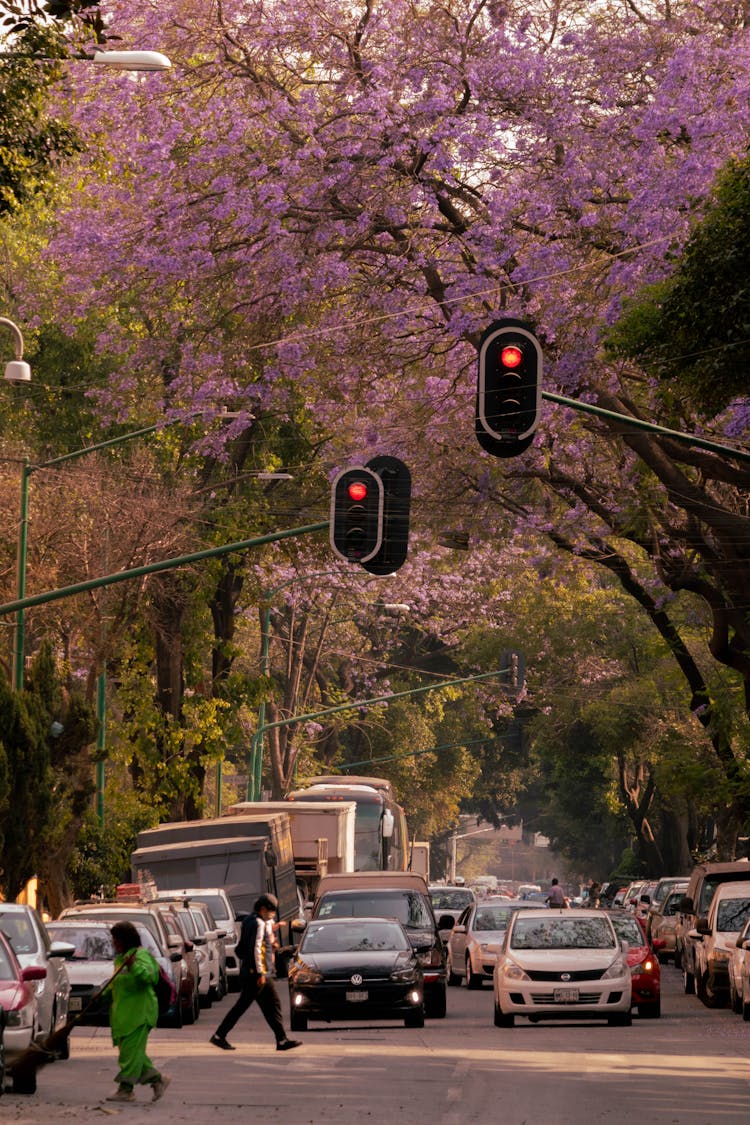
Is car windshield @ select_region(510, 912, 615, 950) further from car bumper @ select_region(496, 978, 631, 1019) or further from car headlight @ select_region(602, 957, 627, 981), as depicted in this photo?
car bumper @ select_region(496, 978, 631, 1019)

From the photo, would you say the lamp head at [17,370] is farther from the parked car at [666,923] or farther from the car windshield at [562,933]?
the parked car at [666,923]

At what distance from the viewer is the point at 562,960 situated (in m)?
24.9

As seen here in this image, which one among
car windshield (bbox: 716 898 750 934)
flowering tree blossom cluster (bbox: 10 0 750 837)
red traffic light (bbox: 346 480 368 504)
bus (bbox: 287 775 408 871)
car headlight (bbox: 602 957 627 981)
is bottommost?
car headlight (bbox: 602 957 627 981)

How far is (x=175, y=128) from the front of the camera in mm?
28953

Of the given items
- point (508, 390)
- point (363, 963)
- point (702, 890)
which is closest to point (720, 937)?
point (702, 890)

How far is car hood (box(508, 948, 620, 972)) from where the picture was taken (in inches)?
981

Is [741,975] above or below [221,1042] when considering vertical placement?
above

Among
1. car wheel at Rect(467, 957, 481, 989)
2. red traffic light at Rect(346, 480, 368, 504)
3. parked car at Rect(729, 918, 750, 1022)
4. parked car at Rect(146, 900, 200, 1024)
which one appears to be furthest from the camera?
car wheel at Rect(467, 957, 481, 989)

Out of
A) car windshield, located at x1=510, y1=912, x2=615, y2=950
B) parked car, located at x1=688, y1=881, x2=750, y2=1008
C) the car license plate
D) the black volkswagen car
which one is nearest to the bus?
parked car, located at x1=688, y1=881, x2=750, y2=1008

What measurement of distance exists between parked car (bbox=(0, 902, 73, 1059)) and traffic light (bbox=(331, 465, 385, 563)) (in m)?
6.40

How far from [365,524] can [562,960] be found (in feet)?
19.2

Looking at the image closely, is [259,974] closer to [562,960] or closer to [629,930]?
[562,960]

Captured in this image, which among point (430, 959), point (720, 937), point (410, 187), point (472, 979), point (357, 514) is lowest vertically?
point (472, 979)

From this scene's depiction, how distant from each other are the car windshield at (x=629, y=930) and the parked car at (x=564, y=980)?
324 cm
